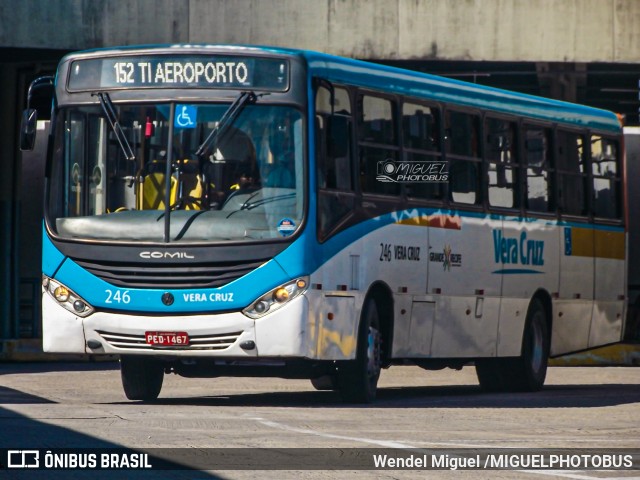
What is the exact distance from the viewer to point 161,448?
11.8 metres

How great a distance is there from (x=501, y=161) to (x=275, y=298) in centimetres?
531

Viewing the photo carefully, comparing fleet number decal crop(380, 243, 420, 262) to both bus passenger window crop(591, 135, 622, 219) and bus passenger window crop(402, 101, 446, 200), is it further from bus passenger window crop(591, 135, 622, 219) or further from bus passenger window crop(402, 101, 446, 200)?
bus passenger window crop(591, 135, 622, 219)

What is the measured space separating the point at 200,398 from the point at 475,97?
14.5 ft

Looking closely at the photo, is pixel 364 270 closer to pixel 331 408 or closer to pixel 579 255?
pixel 331 408

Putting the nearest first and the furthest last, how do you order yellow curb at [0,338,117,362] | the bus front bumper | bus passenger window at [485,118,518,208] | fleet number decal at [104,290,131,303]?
the bus front bumper → fleet number decal at [104,290,131,303] → bus passenger window at [485,118,518,208] → yellow curb at [0,338,117,362]

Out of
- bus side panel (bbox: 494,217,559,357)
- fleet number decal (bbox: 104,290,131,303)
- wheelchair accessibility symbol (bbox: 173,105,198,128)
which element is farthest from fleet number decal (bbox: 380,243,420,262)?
fleet number decal (bbox: 104,290,131,303)

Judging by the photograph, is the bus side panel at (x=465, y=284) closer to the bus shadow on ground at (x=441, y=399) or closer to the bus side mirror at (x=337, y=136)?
the bus shadow on ground at (x=441, y=399)

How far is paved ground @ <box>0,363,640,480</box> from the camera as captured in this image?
39.7 feet

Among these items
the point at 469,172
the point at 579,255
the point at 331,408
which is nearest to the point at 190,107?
the point at 331,408

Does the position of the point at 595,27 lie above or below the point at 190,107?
above

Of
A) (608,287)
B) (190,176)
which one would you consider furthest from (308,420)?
(608,287)

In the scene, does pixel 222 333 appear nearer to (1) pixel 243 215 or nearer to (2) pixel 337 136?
(1) pixel 243 215

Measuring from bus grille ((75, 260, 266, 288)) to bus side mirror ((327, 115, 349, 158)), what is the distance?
140cm

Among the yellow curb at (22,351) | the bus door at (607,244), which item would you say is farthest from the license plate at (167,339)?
the yellow curb at (22,351)
